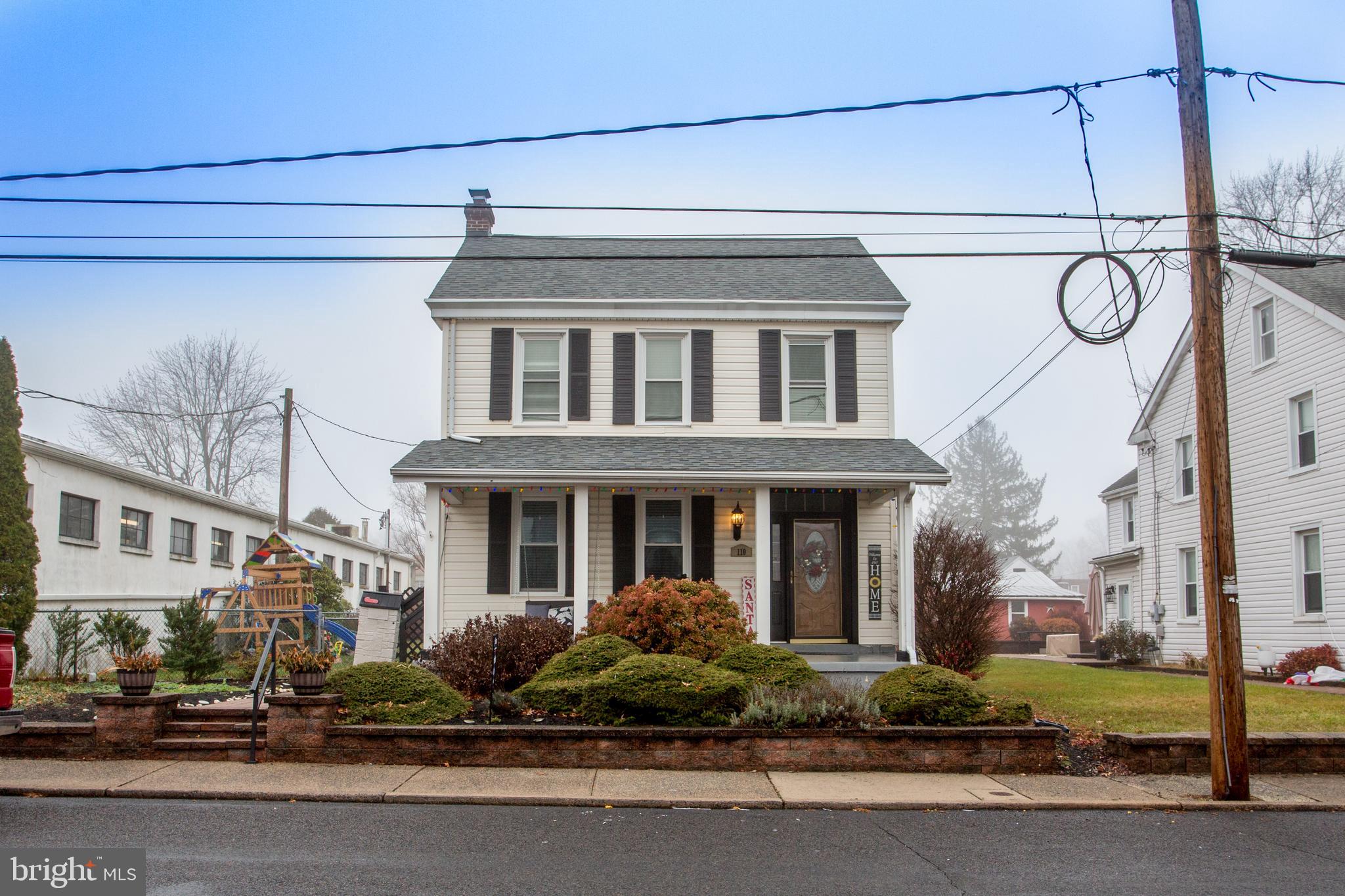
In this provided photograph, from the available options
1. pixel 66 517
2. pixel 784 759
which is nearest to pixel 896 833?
pixel 784 759

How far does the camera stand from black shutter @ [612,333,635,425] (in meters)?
17.0

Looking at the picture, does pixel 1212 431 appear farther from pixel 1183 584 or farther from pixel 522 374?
pixel 1183 584

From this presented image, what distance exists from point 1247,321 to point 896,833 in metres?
19.2

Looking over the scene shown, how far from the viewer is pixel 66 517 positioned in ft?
60.8

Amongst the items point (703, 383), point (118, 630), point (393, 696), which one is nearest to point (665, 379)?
point (703, 383)

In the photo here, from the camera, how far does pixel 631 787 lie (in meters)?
9.29

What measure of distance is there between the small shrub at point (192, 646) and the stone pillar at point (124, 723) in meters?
Answer: 4.72

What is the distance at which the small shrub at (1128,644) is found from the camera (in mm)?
26000

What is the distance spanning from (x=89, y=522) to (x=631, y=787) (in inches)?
566

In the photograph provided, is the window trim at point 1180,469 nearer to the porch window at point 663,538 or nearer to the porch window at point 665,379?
the porch window at point 665,379

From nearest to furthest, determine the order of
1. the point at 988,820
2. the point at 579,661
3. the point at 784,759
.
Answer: the point at 988,820, the point at 784,759, the point at 579,661

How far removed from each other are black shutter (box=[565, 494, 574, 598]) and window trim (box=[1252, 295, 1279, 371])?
14.9m

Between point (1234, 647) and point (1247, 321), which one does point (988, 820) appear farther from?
point (1247, 321)

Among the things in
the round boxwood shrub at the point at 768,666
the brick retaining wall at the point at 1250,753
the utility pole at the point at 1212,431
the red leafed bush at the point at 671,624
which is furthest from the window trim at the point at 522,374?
the utility pole at the point at 1212,431
